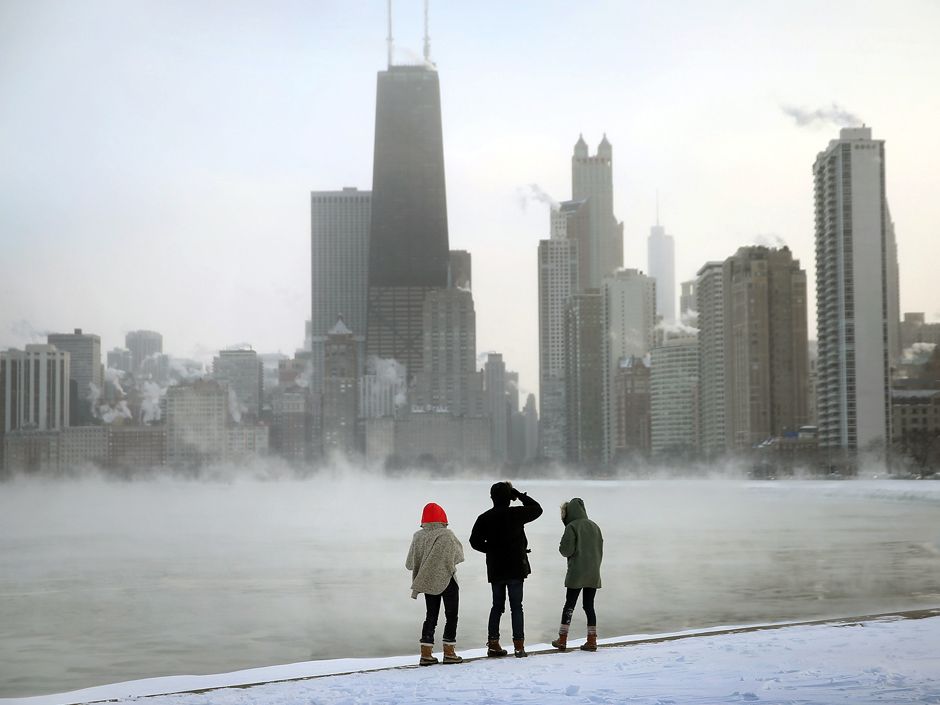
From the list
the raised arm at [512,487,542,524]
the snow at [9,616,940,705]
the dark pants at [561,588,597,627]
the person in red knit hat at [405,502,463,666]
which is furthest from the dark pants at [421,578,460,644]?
the dark pants at [561,588,597,627]

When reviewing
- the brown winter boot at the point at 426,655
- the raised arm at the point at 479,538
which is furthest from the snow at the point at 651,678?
the raised arm at the point at 479,538

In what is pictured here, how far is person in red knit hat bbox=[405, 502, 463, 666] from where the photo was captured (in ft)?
50.5

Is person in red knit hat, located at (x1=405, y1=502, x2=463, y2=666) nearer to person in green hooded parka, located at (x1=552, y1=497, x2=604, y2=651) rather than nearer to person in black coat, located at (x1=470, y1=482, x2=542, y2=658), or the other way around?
person in black coat, located at (x1=470, y1=482, x2=542, y2=658)

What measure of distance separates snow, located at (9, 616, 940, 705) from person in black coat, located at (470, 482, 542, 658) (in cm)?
49

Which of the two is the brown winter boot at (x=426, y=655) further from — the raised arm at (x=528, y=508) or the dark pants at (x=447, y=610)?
the raised arm at (x=528, y=508)

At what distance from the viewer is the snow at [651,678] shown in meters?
12.9

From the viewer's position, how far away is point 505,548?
51.2 feet

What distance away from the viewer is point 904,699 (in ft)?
40.9

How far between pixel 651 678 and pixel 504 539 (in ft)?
9.28

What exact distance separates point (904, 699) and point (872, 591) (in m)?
13.9

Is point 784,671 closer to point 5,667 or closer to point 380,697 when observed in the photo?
A: point 380,697

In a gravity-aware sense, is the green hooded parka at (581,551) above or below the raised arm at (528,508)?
below

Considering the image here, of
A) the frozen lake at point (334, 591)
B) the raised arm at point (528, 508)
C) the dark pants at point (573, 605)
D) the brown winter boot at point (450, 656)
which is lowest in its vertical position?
the frozen lake at point (334, 591)

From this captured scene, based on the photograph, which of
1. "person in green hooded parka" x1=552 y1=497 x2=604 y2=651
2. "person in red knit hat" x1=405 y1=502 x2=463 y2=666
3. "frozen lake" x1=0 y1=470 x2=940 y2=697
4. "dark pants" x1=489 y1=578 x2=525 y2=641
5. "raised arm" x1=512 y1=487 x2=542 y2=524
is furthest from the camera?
"frozen lake" x1=0 y1=470 x2=940 y2=697
